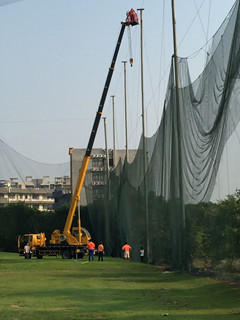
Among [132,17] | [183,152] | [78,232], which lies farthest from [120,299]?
[78,232]

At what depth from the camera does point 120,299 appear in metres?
16.9

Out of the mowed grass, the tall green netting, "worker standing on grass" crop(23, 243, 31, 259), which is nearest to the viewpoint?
the mowed grass

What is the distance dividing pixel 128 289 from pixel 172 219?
7.52 metres

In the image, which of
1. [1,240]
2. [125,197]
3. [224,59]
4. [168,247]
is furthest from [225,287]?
[1,240]

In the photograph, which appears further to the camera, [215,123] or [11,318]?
[215,123]

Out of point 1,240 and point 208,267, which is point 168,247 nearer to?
point 208,267

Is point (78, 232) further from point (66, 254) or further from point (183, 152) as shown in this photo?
point (183, 152)

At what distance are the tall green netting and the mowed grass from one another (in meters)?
2.89

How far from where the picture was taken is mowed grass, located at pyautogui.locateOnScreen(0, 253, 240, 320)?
539 inches

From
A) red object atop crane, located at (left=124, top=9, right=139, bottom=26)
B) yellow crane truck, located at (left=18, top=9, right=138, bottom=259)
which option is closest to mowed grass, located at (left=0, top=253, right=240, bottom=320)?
yellow crane truck, located at (left=18, top=9, right=138, bottom=259)

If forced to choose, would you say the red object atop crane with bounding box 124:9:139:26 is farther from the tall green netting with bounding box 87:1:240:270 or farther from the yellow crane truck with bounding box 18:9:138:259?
the tall green netting with bounding box 87:1:240:270

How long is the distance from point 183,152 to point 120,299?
883 cm

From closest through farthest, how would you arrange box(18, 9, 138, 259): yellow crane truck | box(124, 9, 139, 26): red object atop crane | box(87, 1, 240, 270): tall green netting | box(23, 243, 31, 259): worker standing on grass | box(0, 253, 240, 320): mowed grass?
1. box(0, 253, 240, 320): mowed grass
2. box(87, 1, 240, 270): tall green netting
3. box(124, 9, 139, 26): red object atop crane
4. box(18, 9, 138, 259): yellow crane truck
5. box(23, 243, 31, 259): worker standing on grass

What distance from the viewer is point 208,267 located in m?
23.8
